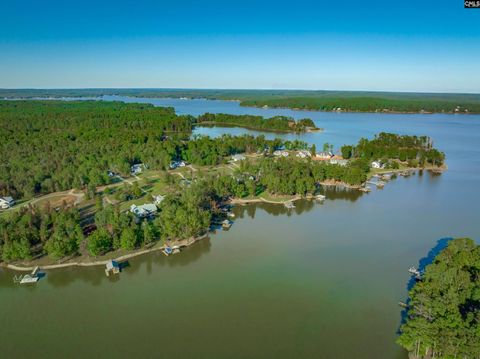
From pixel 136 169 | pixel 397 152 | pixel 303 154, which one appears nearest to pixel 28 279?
pixel 136 169

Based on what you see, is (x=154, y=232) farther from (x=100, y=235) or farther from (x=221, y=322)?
(x=221, y=322)

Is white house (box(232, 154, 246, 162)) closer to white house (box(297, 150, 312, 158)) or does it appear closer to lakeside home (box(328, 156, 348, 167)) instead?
white house (box(297, 150, 312, 158))

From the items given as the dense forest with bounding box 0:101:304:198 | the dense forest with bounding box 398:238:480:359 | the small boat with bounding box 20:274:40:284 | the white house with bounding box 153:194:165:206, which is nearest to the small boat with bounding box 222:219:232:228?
the white house with bounding box 153:194:165:206

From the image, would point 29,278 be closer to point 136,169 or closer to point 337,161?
point 136,169

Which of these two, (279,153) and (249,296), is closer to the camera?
(249,296)

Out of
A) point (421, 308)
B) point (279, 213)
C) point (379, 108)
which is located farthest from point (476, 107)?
point (421, 308)

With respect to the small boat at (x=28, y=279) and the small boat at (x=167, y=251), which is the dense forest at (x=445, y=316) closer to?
the small boat at (x=167, y=251)
